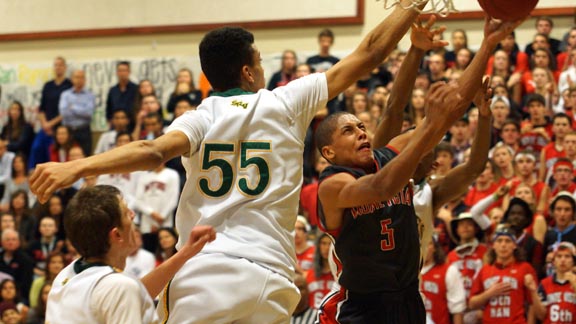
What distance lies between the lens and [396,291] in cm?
507

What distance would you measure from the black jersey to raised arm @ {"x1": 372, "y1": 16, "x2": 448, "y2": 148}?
0.37m

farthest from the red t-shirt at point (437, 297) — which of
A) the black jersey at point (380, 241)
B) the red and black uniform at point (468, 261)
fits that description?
the black jersey at point (380, 241)

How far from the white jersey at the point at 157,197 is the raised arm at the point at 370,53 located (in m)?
7.76

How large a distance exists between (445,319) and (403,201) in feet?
14.6

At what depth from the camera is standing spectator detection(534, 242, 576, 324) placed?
28.5 ft

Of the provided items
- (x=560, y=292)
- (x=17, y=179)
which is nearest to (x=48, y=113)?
(x=17, y=179)

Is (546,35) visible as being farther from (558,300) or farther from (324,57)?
(558,300)

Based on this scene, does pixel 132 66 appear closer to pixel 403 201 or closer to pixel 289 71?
pixel 289 71

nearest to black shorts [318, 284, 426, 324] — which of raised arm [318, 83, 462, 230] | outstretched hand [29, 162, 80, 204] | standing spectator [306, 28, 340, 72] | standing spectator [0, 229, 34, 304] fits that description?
raised arm [318, 83, 462, 230]

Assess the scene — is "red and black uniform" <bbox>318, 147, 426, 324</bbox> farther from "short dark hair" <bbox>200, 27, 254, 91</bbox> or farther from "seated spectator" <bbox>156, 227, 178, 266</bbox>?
"seated spectator" <bbox>156, 227, 178, 266</bbox>

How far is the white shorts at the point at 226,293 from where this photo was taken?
4.25 m

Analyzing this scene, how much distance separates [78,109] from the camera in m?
15.5

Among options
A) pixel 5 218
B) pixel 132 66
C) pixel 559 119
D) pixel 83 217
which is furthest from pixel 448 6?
pixel 132 66

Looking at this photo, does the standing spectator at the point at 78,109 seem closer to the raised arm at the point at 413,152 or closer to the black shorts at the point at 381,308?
the black shorts at the point at 381,308
